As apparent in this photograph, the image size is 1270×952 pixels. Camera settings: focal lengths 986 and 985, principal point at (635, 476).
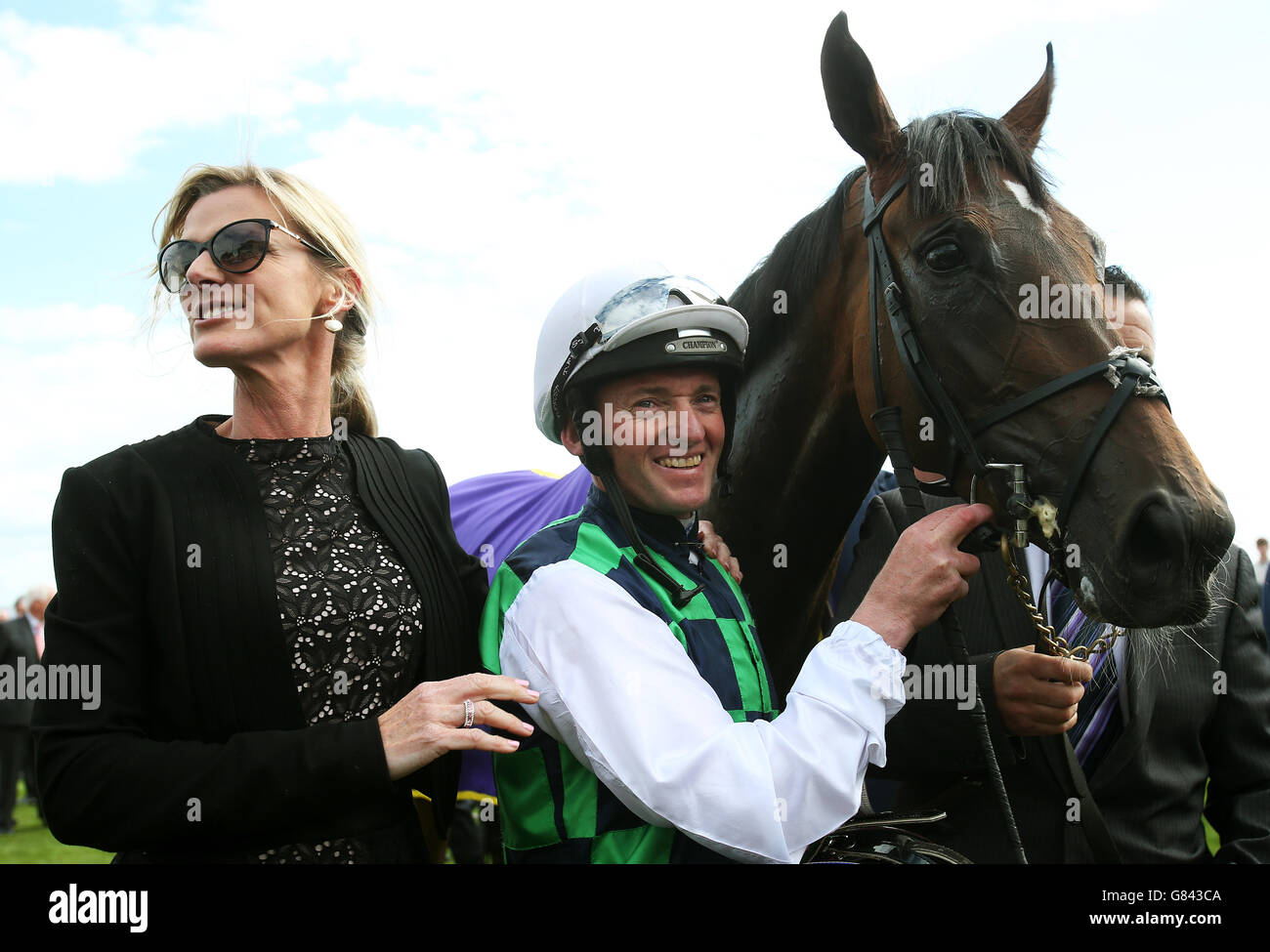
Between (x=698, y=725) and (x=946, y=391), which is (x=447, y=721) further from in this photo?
(x=946, y=391)

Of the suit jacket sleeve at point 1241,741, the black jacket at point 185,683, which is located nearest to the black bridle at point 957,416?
the suit jacket sleeve at point 1241,741

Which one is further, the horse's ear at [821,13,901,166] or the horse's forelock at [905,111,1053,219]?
the horse's ear at [821,13,901,166]

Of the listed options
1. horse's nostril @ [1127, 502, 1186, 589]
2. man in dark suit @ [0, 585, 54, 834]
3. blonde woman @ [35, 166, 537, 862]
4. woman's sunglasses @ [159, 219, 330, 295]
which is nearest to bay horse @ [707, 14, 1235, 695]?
horse's nostril @ [1127, 502, 1186, 589]

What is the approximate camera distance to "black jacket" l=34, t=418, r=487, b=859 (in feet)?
5.88

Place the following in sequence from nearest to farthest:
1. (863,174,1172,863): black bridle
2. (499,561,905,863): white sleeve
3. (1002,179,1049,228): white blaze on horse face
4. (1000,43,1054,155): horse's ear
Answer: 1. (499,561,905,863): white sleeve
2. (863,174,1172,863): black bridle
3. (1002,179,1049,228): white blaze on horse face
4. (1000,43,1054,155): horse's ear

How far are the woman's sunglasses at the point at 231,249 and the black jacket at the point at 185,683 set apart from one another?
383 mm

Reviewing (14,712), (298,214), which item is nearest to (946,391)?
(298,214)

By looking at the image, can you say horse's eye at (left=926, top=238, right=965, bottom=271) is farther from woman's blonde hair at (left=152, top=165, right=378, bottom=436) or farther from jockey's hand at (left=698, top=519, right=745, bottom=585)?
woman's blonde hair at (left=152, top=165, right=378, bottom=436)

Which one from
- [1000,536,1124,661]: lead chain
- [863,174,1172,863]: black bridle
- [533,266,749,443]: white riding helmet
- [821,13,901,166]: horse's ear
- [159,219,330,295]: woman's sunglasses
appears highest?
[821,13,901,166]: horse's ear

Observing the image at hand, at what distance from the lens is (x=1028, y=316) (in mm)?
2148

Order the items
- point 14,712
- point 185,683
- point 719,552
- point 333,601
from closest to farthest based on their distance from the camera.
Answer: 1. point 185,683
2. point 333,601
3. point 719,552
4. point 14,712

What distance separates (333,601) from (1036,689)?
1.55 m

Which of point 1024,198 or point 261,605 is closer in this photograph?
point 261,605

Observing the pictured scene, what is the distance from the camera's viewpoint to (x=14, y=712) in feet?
31.4
